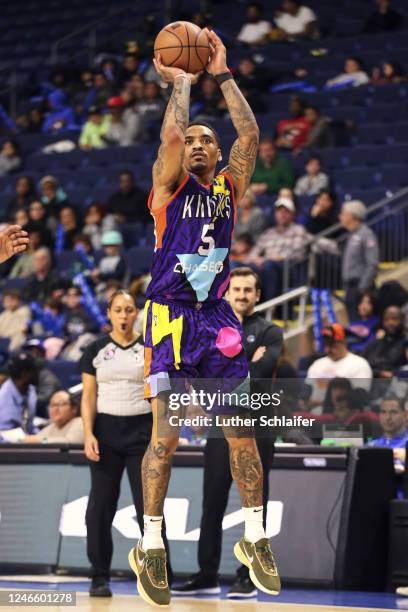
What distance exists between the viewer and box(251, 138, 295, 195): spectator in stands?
578 inches

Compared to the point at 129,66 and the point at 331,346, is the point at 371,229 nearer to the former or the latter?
the point at 331,346

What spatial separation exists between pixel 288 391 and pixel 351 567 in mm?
1853

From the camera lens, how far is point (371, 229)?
43.8 ft

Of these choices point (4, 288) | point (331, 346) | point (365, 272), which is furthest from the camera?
point (4, 288)

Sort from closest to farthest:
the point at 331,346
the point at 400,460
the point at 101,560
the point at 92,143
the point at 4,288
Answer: the point at 101,560 → the point at 400,460 → the point at 331,346 → the point at 4,288 → the point at 92,143

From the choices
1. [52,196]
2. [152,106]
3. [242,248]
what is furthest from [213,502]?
[152,106]

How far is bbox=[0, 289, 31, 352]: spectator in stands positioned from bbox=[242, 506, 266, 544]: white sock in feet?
27.9

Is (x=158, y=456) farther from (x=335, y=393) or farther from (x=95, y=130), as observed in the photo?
A: (x=95, y=130)

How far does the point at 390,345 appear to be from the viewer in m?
11.2

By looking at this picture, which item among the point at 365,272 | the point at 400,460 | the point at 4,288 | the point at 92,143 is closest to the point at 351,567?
the point at 400,460

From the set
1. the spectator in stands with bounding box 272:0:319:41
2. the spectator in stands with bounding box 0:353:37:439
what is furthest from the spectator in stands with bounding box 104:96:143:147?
the spectator in stands with bounding box 0:353:37:439

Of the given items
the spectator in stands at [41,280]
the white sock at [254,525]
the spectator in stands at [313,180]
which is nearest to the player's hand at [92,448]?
the white sock at [254,525]

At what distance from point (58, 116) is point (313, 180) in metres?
5.72

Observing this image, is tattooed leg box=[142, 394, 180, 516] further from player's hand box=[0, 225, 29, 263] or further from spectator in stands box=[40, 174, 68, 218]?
spectator in stands box=[40, 174, 68, 218]
